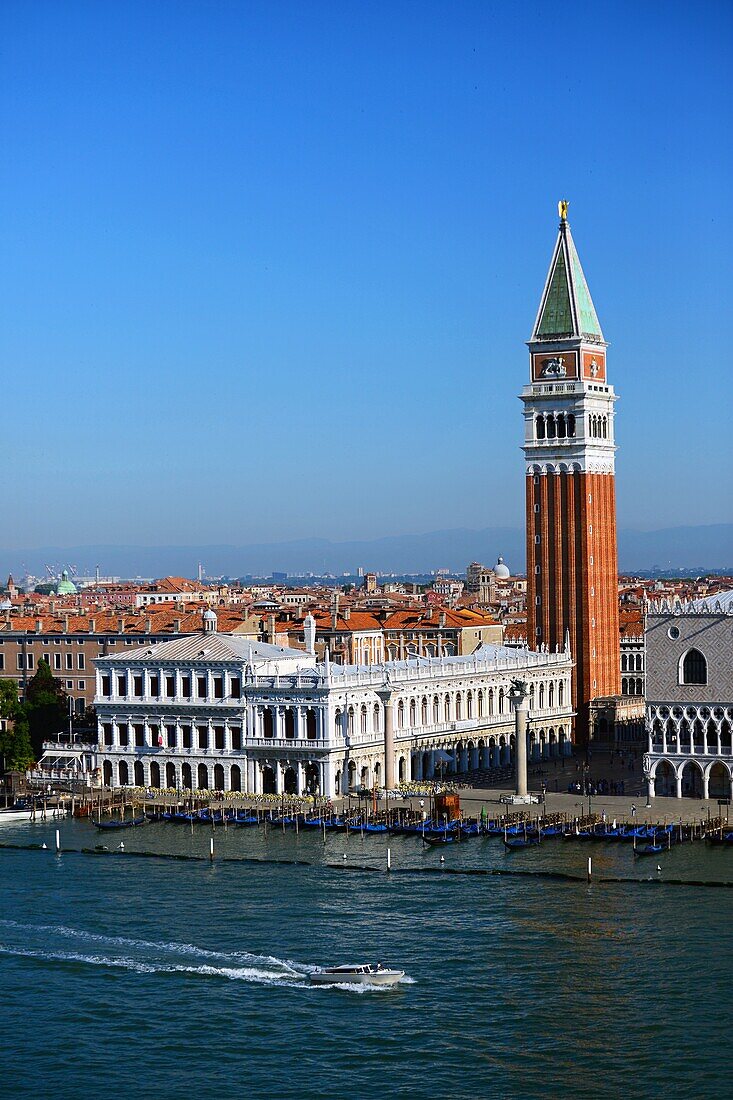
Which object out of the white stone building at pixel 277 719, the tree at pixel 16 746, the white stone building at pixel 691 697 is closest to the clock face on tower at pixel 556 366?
the white stone building at pixel 277 719

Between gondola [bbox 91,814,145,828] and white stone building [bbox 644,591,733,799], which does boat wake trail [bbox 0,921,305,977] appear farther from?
white stone building [bbox 644,591,733,799]

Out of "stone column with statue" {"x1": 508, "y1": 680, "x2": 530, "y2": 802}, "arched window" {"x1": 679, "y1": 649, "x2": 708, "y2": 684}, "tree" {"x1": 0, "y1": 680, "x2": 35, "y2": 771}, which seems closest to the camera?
"arched window" {"x1": 679, "y1": 649, "x2": 708, "y2": 684}

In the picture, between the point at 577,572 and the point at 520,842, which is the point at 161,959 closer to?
the point at 520,842

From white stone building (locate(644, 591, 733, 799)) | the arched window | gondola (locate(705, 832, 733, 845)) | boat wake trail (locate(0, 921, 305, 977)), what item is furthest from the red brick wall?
boat wake trail (locate(0, 921, 305, 977))

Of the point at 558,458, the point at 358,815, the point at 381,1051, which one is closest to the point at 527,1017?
the point at 381,1051

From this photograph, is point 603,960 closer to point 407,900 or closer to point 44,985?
point 407,900
